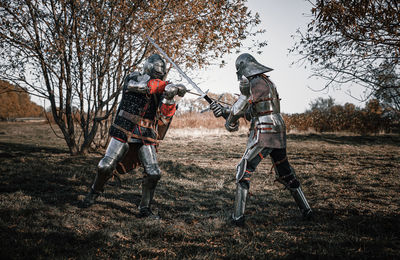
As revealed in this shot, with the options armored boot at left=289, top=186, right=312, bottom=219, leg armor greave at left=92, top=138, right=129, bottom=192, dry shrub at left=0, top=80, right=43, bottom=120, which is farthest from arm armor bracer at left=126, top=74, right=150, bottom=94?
dry shrub at left=0, top=80, right=43, bottom=120

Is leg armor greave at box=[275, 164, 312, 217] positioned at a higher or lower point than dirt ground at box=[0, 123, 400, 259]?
higher

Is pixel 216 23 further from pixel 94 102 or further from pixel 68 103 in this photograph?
pixel 68 103

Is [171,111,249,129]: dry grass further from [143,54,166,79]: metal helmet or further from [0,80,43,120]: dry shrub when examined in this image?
[0,80,43,120]: dry shrub

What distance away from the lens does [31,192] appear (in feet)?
12.7

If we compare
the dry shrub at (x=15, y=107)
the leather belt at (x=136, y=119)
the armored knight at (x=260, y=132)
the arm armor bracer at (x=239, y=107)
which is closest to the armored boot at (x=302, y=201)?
the armored knight at (x=260, y=132)

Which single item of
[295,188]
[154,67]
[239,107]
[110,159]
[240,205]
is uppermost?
[154,67]

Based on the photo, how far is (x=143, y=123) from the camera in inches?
129

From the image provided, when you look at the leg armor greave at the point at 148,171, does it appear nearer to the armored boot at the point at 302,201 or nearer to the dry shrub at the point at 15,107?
the armored boot at the point at 302,201

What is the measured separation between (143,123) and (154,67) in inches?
31.2

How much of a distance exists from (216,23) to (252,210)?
584 cm

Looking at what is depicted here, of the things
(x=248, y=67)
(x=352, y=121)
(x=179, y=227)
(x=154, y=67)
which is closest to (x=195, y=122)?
(x=352, y=121)

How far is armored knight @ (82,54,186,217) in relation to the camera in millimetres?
3186

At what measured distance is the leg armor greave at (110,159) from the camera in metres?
3.18

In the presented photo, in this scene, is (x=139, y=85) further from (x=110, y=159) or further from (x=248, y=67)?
(x=248, y=67)
